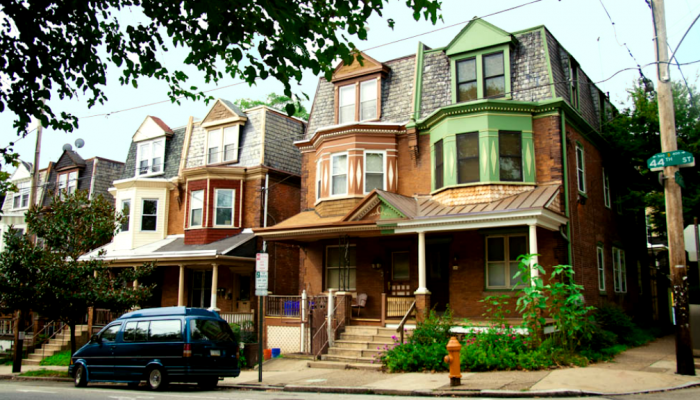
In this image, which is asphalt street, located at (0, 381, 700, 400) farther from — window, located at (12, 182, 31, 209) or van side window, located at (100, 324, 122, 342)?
window, located at (12, 182, 31, 209)

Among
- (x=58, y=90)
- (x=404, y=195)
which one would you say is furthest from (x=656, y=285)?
(x=58, y=90)

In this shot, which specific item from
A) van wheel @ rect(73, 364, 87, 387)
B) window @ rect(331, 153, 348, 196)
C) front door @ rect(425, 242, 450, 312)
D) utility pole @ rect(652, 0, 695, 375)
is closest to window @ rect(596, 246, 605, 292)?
front door @ rect(425, 242, 450, 312)

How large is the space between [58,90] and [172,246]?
17.7 m

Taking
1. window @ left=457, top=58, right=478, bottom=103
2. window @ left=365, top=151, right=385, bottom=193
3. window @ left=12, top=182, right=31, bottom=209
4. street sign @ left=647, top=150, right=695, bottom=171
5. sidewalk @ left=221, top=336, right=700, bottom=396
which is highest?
window @ left=457, top=58, right=478, bottom=103

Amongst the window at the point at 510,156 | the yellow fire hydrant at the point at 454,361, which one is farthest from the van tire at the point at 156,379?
the window at the point at 510,156

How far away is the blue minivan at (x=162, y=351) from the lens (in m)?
13.4

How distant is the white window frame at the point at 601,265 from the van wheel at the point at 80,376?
15735mm

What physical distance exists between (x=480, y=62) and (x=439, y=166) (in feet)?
11.9

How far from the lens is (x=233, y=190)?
83.1ft

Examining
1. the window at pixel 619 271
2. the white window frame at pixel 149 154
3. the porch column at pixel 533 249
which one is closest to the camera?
the porch column at pixel 533 249

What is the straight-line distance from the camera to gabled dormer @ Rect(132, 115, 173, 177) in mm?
28969

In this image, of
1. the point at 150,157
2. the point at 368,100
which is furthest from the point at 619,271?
the point at 150,157

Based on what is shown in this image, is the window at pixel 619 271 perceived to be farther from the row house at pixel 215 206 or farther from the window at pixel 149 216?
the window at pixel 149 216

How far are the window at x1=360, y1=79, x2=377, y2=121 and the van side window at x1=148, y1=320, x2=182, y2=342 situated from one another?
1106 cm
